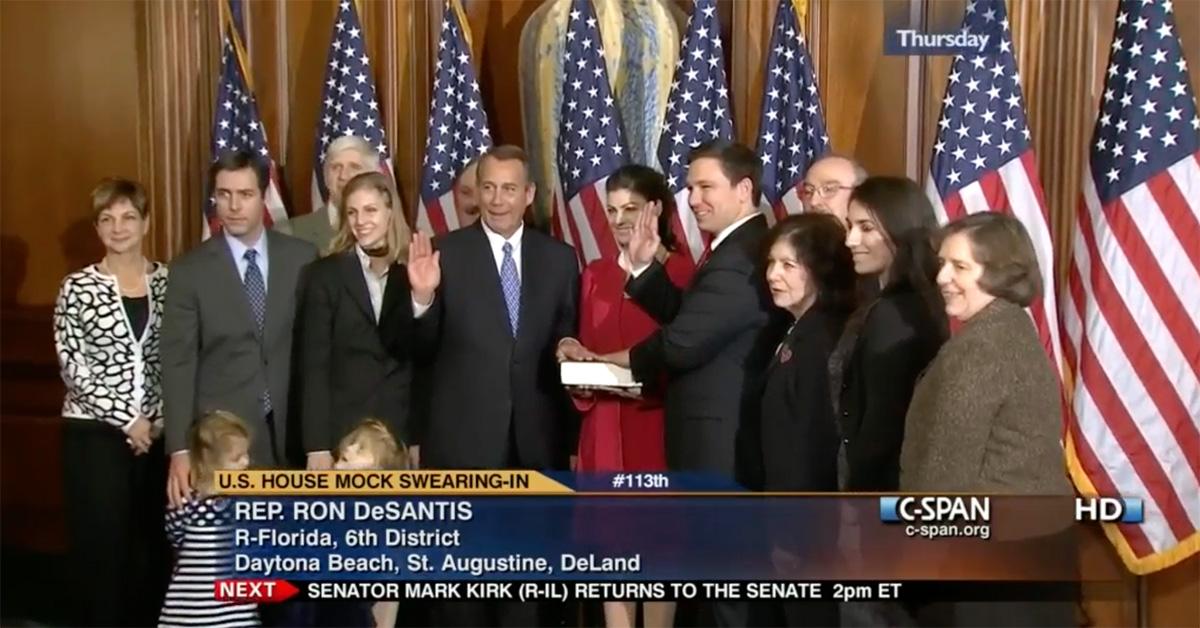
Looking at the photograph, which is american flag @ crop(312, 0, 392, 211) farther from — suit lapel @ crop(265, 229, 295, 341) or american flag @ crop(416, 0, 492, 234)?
suit lapel @ crop(265, 229, 295, 341)

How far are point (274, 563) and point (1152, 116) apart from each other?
257cm

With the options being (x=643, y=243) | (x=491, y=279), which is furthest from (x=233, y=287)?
(x=643, y=243)

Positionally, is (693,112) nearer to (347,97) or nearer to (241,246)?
(347,97)

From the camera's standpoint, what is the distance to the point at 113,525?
4.07 metres

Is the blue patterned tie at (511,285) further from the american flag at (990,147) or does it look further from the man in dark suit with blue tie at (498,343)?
the american flag at (990,147)

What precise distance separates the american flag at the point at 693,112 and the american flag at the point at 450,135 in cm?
58

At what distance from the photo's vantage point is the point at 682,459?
359cm

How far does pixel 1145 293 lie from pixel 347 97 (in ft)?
7.74

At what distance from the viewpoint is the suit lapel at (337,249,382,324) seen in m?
3.78

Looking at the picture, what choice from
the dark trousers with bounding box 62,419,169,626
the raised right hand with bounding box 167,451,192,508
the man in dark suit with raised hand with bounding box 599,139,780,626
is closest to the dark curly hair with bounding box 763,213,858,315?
the man in dark suit with raised hand with bounding box 599,139,780,626

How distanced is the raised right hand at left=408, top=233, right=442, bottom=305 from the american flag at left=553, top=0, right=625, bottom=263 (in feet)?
2.06

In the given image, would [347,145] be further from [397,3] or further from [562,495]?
[562,495]

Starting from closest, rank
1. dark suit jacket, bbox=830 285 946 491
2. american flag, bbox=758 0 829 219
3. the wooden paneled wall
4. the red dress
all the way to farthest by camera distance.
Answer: dark suit jacket, bbox=830 285 946 491, the red dress, american flag, bbox=758 0 829 219, the wooden paneled wall

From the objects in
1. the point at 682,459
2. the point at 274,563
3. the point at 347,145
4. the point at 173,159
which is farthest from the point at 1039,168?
the point at 173,159
